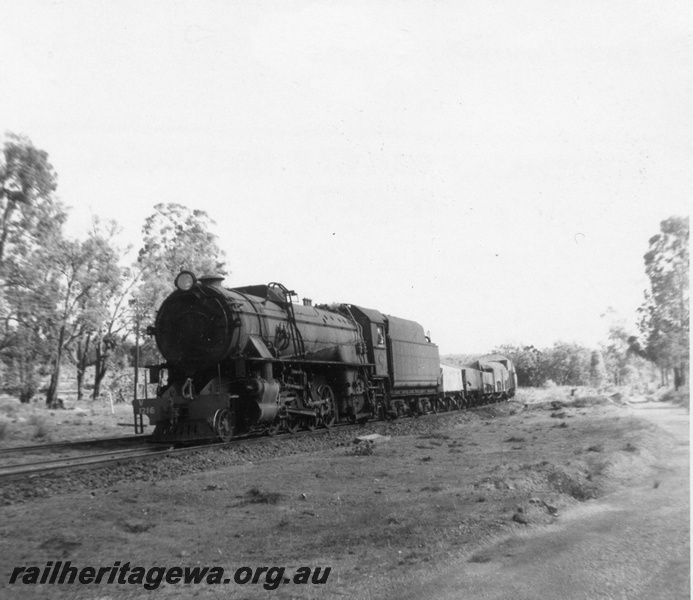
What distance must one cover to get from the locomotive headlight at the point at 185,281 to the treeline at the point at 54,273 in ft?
3.16

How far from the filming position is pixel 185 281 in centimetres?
1371

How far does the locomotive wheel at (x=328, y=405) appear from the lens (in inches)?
646

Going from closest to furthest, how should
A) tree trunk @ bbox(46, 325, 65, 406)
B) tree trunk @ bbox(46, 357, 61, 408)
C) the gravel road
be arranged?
the gravel road < tree trunk @ bbox(46, 325, 65, 406) < tree trunk @ bbox(46, 357, 61, 408)

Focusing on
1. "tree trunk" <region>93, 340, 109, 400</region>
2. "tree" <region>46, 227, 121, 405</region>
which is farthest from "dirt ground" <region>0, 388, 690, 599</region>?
"tree trunk" <region>93, 340, 109, 400</region>

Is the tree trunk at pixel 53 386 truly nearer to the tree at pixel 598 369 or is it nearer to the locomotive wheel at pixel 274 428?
the locomotive wheel at pixel 274 428

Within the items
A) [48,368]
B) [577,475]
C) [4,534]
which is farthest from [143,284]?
[577,475]

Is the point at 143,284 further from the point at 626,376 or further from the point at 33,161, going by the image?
the point at 626,376

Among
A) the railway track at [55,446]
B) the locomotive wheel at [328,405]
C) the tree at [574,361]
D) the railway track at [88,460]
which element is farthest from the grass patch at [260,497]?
the locomotive wheel at [328,405]

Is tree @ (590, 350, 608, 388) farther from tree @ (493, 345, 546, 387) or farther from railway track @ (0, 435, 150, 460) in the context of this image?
tree @ (493, 345, 546, 387)

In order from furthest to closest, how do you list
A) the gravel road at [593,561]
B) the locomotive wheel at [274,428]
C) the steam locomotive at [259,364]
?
the locomotive wheel at [274,428]
the steam locomotive at [259,364]
the gravel road at [593,561]

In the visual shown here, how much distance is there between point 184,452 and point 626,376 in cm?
909

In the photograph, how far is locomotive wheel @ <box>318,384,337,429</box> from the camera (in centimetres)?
1641

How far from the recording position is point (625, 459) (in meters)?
8.73

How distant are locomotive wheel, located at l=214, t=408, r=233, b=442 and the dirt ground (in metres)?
2.04
